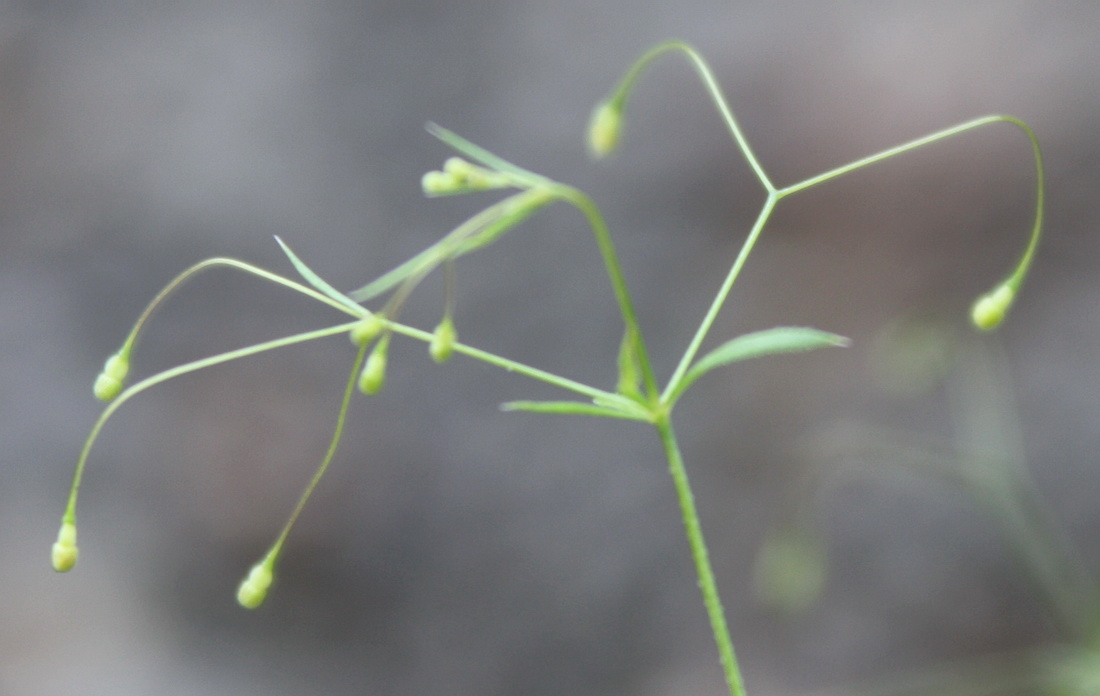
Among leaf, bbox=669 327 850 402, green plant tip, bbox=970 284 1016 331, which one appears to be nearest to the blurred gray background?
green plant tip, bbox=970 284 1016 331

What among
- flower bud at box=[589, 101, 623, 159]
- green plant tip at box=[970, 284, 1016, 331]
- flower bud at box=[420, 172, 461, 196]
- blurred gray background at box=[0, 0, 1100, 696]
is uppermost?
flower bud at box=[589, 101, 623, 159]

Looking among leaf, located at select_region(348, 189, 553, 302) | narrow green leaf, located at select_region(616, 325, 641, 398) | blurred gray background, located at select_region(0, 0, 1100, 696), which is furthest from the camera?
blurred gray background, located at select_region(0, 0, 1100, 696)

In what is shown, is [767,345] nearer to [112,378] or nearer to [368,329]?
[368,329]

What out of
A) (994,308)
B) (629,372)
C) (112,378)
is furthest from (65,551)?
(994,308)

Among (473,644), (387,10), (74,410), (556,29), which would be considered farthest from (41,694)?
(556,29)

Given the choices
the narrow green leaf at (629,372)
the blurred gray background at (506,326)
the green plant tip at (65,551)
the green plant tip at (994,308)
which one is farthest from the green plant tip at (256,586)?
the blurred gray background at (506,326)

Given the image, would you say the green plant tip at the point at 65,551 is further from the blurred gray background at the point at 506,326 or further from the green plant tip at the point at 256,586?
the blurred gray background at the point at 506,326

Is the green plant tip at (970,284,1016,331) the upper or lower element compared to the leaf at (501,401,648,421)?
upper

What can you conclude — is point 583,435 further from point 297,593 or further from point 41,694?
point 41,694

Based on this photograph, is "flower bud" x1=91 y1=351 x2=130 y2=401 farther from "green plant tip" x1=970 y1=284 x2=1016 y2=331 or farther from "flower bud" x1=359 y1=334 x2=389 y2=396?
"green plant tip" x1=970 y1=284 x2=1016 y2=331
